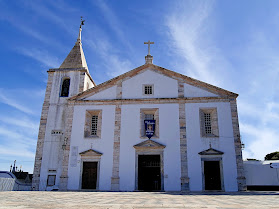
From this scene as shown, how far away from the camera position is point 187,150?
1728 cm

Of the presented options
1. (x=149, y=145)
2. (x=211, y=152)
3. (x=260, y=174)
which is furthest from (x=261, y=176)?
(x=149, y=145)

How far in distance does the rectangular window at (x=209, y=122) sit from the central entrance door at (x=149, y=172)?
150 inches

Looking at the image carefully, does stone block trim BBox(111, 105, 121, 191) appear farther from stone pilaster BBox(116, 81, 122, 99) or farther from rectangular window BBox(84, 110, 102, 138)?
rectangular window BBox(84, 110, 102, 138)

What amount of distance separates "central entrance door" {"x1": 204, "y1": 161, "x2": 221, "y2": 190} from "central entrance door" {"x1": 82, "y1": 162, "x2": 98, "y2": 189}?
7474 millimetres

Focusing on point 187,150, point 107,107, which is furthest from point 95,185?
point 187,150

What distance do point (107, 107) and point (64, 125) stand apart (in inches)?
140

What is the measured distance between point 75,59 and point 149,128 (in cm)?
950

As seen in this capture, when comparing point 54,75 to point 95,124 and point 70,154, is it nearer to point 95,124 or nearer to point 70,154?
point 95,124

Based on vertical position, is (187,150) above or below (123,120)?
below

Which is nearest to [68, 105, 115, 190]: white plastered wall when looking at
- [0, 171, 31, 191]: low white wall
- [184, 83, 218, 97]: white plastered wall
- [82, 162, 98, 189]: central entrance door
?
[82, 162, 98, 189]: central entrance door

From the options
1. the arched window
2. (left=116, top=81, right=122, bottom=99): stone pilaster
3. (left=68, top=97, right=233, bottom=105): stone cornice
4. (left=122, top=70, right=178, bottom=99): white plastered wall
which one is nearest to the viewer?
(left=68, top=97, right=233, bottom=105): stone cornice

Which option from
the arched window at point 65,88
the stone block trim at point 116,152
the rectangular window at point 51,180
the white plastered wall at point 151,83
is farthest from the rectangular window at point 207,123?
the rectangular window at point 51,180

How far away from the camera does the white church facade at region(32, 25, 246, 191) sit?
1697 centimetres

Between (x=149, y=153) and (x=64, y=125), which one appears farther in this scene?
(x=64, y=125)
